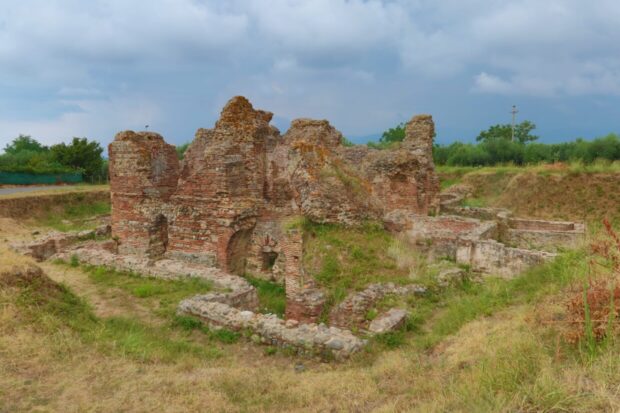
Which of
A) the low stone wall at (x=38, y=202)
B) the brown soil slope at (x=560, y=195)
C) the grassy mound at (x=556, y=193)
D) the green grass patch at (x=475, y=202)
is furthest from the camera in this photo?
the green grass patch at (x=475, y=202)

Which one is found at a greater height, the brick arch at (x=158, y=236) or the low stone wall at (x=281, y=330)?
the brick arch at (x=158, y=236)

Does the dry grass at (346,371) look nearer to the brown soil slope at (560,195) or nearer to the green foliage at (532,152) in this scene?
the brown soil slope at (560,195)

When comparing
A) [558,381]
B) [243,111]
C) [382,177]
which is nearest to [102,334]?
[558,381]

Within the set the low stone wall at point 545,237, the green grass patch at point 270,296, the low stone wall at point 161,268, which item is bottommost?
the green grass patch at point 270,296

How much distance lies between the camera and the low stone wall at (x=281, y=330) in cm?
669

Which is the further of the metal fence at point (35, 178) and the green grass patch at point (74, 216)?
the metal fence at point (35, 178)

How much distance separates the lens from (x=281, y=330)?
7.19 metres

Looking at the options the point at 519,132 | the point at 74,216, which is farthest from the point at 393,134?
the point at 74,216

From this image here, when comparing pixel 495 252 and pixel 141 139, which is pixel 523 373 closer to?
pixel 495 252

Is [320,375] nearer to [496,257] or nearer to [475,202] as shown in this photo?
[496,257]

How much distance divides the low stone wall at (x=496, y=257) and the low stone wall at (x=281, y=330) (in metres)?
6.23

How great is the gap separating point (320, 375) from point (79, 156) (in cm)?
4254

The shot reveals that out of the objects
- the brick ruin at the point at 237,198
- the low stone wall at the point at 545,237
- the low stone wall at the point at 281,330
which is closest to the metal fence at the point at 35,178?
the brick ruin at the point at 237,198

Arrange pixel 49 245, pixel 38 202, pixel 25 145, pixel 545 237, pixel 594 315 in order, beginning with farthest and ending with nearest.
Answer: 1. pixel 25 145
2. pixel 38 202
3. pixel 545 237
4. pixel 49 245
5. pixel 594 315
